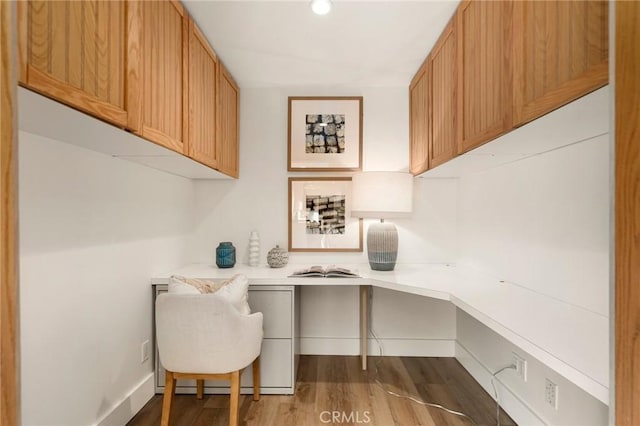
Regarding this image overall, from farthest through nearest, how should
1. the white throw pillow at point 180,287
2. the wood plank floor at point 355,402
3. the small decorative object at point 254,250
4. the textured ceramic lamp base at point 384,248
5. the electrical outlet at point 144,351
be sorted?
the small decorative object at point 254,250 < the textured ceramic lamp base at point 384,248 < the electrical outlet at point 144,351 < the wood plank floor at point 355,402 < the white throw pillow at point 180,287

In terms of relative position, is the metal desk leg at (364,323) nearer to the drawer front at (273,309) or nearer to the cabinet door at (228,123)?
the drawer front at (273,309)

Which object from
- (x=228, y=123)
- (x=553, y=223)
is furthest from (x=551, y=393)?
(x=228, y=123)

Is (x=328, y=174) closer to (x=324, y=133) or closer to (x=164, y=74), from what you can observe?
(x=324, y=133)

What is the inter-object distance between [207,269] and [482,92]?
86.0 inches

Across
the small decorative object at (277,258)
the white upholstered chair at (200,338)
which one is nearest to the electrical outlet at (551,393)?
the white upholstered chair at (200,338)

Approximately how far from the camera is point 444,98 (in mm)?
1884

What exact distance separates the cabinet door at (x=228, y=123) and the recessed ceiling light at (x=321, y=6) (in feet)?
2.92

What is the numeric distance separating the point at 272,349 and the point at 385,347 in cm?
109

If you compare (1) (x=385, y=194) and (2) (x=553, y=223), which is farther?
(1) (x=385, y=194)

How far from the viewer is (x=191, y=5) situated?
5.50 feet

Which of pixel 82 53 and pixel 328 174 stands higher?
pixel 82 53

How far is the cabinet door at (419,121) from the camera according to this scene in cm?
220

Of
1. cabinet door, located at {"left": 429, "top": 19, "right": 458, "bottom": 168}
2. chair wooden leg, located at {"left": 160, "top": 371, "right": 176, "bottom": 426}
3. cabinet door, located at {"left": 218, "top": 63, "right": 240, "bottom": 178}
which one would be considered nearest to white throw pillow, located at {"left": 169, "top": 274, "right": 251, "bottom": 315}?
chair wooden leg, located at {"left": 160, "top": 371, "right": 176, "bottom": 426}

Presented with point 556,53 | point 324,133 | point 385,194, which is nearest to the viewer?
point 556,53
